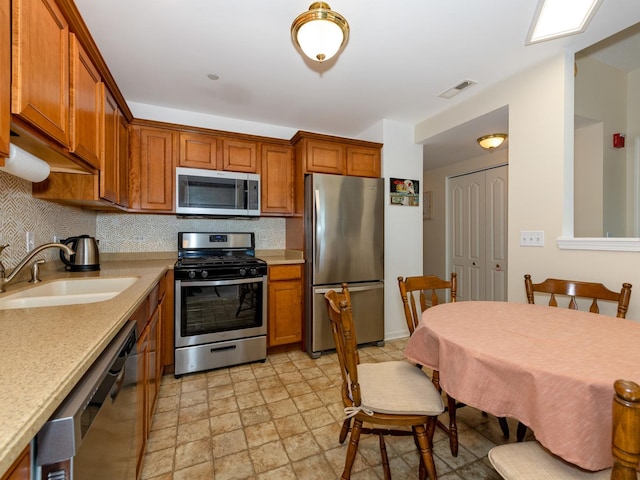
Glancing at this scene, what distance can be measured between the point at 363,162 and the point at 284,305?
1720 millimetres

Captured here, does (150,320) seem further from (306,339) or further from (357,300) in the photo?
(357,300)

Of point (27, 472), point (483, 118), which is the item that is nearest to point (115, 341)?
point (27, 472)

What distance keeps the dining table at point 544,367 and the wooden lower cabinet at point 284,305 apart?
1638 millimetres

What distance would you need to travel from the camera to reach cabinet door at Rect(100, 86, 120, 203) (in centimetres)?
189

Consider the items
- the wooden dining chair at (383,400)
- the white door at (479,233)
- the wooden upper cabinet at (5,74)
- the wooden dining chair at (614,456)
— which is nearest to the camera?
the wooden dining chair at (614,456)

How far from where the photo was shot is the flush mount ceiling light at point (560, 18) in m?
1.53

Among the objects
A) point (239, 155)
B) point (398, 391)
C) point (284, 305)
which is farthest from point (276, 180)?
point (398, 391)

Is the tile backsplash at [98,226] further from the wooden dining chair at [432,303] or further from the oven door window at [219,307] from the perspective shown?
the wooden dining chair at [432,303]

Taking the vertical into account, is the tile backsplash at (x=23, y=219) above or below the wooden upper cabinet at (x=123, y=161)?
below

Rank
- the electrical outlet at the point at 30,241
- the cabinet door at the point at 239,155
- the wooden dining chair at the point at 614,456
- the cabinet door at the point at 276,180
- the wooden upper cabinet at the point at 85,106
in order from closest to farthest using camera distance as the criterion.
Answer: the wooden dining chair at the point at 614,456
the wooden upper cabinet at the point at 85,106
the electrical outlet at the point at 30,241
the cabinet door at the point at 239,155
the cabinet door at the point at 276,180

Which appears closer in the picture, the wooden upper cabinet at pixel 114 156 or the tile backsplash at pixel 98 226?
the tile backsplash at pixel 98 226

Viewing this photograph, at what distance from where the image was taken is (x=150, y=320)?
5.41 feet

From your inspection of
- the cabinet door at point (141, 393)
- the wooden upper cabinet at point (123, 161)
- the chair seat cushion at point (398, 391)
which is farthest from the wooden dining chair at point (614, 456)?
the wooden upper cabinet at point (123, 161)

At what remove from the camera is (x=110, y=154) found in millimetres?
2025
